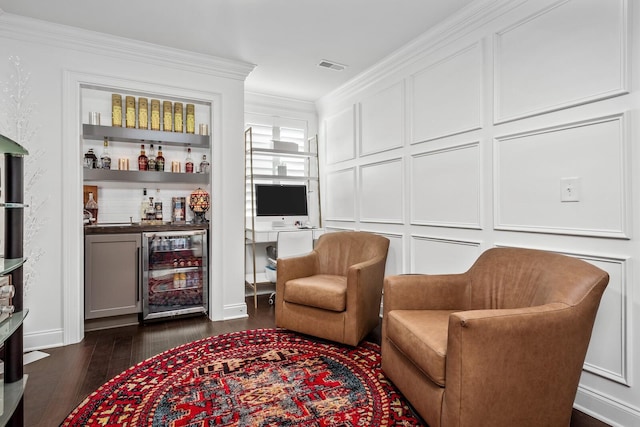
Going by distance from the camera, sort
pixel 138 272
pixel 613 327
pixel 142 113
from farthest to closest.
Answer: pixel 142 113 → pixel 138 272 → pixel 613 327

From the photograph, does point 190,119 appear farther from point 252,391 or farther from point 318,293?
point 252,391

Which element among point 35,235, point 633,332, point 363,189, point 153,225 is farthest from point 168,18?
point 633,332

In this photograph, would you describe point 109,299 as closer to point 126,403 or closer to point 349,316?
point 126,403

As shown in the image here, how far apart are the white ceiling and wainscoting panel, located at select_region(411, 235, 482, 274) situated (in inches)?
68.8

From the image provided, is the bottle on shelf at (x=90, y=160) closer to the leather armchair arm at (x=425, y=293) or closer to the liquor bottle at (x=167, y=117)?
the liquor bottle at (x=167, y=117)

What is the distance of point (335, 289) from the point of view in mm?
2709

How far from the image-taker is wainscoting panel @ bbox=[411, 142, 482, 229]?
2.61 m

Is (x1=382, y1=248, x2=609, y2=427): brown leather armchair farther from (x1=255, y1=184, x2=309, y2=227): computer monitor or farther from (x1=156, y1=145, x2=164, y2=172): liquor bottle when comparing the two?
(x1=156, y1=145, x2=164, y2=172): liquor bottle

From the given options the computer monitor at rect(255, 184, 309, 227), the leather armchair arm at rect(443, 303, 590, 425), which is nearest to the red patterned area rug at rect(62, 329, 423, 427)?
the leather armchair arm at rect(443, 303, 590, 425)

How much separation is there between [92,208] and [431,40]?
3.38m

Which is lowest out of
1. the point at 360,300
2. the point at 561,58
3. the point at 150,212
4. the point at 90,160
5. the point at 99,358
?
the point at 99,358

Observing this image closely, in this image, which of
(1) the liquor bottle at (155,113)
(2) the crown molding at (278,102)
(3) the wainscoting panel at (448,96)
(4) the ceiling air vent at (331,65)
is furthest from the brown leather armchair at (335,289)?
(2) the crown molding at (278,102)

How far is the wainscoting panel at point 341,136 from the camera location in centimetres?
406


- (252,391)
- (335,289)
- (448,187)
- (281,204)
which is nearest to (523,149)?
(448,187)
